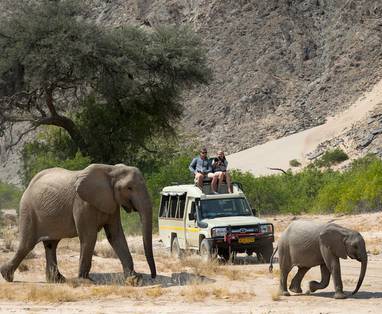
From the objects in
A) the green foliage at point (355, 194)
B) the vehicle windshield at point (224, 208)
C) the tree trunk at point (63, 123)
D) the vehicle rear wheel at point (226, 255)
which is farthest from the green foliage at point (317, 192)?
the vehicle rear wheel at point (226, 255)

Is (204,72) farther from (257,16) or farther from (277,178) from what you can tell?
(257,16)

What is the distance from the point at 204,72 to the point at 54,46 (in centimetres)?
721

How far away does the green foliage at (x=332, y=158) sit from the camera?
6319 cm

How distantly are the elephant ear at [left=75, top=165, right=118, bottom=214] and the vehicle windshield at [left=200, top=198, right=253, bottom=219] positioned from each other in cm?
498

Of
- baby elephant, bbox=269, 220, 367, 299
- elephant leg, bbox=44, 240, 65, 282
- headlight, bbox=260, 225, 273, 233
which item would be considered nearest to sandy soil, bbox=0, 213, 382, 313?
elephant leg, bbox=44, 240, 65, 282

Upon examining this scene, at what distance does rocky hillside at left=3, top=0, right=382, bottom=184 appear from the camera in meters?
77.2

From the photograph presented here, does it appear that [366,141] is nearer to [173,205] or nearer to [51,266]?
[173,205]

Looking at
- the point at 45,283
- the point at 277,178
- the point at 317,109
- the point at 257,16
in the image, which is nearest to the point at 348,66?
the point at 317,109

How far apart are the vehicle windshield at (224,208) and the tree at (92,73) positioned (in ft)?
67.4

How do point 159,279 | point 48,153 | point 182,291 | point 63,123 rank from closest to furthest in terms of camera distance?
point 182,291, point 159,279, point 63,123, point 48,153

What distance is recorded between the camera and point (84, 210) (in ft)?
57.3

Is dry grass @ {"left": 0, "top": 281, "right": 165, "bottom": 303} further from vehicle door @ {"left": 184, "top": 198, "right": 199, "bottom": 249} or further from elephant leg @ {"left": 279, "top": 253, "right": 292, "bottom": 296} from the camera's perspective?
vehicle door @ {"left": 184, "top": 198, "right": 199, "bottom": 249}

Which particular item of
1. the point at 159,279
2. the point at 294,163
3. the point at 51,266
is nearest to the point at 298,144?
the point at 294,163

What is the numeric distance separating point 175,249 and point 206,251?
9.07ft
